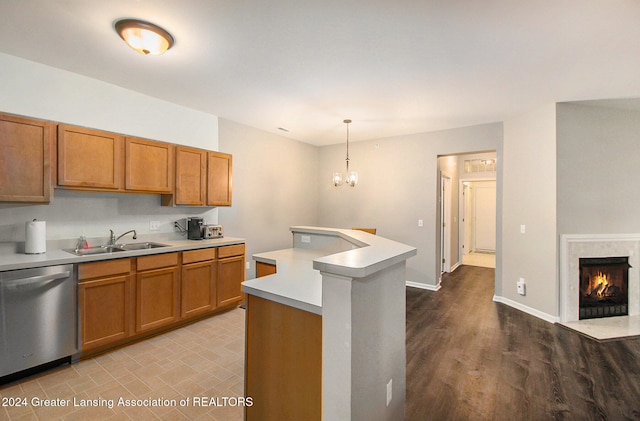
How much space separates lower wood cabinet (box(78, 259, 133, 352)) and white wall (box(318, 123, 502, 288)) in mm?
3768

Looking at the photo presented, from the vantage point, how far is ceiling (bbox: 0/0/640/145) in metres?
1.85

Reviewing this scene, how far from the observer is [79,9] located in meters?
1.86

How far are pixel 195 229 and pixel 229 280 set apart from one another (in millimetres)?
815

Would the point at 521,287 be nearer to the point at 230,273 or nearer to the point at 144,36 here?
the point at 230,273

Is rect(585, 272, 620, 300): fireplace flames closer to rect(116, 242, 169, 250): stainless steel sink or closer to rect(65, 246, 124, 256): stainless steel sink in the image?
rect(116, 242, 169, 250): stainless steel sink

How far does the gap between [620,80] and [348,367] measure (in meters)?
3.91

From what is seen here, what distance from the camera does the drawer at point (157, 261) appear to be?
2842 millimetres

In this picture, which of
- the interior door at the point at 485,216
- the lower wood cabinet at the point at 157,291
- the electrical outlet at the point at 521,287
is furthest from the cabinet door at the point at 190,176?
the interior door at the point at 485,216

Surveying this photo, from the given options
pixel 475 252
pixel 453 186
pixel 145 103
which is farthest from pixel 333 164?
pixel 475 252

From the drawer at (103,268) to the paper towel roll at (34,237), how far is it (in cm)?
45

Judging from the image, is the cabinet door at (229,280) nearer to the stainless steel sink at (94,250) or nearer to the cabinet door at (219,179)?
the cabinet door at (219,179)

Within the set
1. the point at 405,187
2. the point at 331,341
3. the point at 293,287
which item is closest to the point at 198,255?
the point at 293,287

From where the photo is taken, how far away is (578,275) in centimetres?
352

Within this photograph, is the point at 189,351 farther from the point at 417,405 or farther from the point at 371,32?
the point at 371,32
